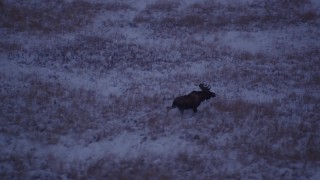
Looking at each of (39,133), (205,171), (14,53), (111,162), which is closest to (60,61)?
(14,53)

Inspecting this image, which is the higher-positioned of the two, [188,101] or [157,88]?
[188,101]

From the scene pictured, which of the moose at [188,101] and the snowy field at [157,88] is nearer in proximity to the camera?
the snowy field at [157,88]

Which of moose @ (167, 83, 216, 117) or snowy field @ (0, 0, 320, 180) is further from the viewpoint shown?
moose @ (167, 83, 216, 117)

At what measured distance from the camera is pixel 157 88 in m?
18.0

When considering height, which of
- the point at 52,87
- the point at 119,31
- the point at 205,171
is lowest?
the point at 205,171

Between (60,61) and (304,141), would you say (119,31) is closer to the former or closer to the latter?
(60,61)

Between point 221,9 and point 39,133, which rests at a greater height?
point 221,9

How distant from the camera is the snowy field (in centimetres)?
1184

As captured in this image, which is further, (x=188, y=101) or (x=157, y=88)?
(x=157, y=88)

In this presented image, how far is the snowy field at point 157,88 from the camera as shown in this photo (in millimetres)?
11844

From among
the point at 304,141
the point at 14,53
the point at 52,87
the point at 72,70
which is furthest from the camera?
the point at 14,53

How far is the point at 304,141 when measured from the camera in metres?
12.9

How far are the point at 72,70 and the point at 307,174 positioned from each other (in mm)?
13243

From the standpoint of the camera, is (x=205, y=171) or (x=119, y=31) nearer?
(x=205, y=171)
